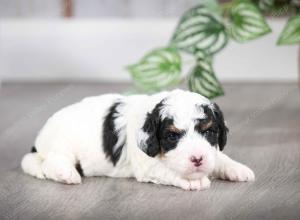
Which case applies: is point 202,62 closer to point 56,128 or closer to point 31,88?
point 56,128

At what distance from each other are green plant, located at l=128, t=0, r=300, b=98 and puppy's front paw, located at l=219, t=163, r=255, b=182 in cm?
42

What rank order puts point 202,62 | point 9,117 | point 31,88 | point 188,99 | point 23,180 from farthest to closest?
1. point 31,88
2. point 9,117
3. point 202,62
4. point 23,180
5. point 188,99

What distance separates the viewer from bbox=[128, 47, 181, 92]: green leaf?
2.76 m

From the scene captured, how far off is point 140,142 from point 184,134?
15 cm

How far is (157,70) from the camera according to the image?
9.08 feet

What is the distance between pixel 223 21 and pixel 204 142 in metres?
0.78

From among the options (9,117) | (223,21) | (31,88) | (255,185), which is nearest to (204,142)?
(255,185)

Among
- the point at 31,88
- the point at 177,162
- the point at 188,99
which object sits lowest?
the point at 31,88

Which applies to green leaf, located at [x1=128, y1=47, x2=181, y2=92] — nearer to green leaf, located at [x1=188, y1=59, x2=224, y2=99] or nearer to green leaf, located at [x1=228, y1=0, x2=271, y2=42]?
green leaf, located at [x1=188, y1=59, x2=224, y2=99]

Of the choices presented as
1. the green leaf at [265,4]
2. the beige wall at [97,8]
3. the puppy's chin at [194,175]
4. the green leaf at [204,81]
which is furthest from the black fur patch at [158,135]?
the beige wall at [97,8]

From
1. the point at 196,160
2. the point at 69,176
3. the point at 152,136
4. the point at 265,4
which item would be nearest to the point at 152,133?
the point at 152,136

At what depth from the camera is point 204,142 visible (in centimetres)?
213

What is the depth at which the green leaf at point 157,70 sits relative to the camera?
2.76m

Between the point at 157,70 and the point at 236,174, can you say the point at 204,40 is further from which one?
the point at 236,174
